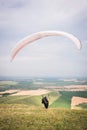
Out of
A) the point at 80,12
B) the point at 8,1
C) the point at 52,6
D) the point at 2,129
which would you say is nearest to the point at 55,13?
the point at 52,6

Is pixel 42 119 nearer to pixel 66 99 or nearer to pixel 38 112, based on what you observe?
pixel 38 112

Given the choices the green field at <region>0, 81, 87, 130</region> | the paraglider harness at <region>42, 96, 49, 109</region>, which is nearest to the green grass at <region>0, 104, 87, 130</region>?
the green field at <region>0, 81, 87, 130</region>

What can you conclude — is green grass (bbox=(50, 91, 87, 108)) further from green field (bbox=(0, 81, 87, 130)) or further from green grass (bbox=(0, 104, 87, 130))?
green grass (bbox=(0, 104, 87, 130))

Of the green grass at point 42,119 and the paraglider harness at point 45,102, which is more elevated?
the paraglider harness at point 45,102

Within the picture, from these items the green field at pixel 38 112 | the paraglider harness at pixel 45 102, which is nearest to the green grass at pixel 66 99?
the green field at pixel 38 112

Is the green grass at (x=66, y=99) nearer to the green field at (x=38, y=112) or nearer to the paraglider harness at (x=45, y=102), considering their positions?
the green field at (x=38, y=112)

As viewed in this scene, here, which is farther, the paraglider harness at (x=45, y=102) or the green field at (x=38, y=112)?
the paraglider harness at (x=45, y=102)

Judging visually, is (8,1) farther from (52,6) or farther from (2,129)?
(2,129)

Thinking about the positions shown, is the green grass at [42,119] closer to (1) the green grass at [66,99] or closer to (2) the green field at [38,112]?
(2) the green field at [38,112]
